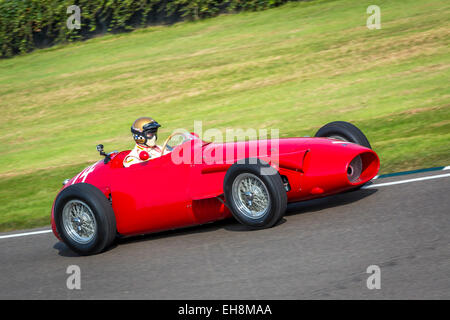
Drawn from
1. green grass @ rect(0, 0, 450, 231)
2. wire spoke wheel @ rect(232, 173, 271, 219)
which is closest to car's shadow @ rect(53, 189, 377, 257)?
wire spoke wheel @ rect(232, 173, 271, 219)

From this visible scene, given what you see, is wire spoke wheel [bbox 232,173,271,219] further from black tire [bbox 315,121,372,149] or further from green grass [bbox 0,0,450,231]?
green grass [bbox 0,0,450,231]

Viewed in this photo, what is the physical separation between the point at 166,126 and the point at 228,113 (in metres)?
1.38

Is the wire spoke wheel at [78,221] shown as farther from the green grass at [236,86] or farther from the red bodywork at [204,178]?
the green grass at [236,86]

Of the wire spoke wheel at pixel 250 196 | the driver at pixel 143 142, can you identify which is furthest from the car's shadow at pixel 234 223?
the driver at pixel 143 142

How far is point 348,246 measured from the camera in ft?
18.3

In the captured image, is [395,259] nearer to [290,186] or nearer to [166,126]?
[290,186]

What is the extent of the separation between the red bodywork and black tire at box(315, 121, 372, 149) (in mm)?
464

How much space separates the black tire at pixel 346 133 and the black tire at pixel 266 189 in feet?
4.89

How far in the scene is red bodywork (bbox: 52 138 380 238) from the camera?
6.37m

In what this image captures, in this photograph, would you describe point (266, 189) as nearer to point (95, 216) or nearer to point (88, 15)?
point (95, 216)

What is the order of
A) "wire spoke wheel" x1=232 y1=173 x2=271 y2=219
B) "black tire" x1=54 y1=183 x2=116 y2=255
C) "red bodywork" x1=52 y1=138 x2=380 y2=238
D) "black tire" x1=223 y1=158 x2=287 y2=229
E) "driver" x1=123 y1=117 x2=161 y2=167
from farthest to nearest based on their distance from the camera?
1. "driver" x1=123 y1=117 x2=161 y2=167
2. "black tire" x1=54 y1=183 x2=116 y2=255
3. "red bodywork" x1=52 y1=138 x2=380 y2=238
4. "wire spoke wheel" x1=232 y1=173 x2=271 y2=219
5. "black tire" x1=223 y1=158 x2=287 y2=229
